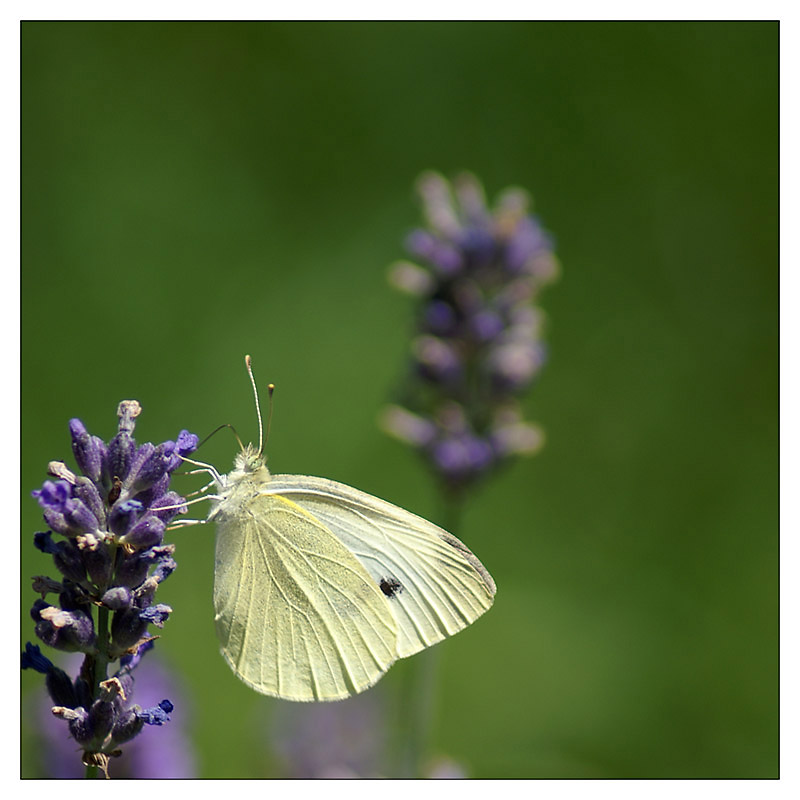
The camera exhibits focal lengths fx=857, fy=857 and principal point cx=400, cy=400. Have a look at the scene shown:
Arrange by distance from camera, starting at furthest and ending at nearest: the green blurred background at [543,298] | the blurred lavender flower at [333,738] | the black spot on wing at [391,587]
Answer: the green blurred background at [543,298] → the blurred lavender flower at [333,738] → the black spot on wing at [391,587]

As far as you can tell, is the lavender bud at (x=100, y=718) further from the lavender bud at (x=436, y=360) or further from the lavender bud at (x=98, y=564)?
the lavender bud at (x=436, y=360)

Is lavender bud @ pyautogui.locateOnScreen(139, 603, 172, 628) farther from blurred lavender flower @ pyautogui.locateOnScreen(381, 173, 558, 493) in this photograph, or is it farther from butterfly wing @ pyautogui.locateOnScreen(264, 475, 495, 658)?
blurred lavender flower @ pyautogui.locateOnScreen(381, 173, 558, 493)

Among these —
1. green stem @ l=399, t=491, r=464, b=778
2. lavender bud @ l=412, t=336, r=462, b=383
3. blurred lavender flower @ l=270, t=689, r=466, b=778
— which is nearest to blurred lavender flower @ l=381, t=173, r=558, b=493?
lavender bud @ l=412, t=336, r=462, b=383

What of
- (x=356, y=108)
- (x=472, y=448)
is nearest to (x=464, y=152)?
(x=356, y=108)

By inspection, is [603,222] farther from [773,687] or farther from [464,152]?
[773,687]

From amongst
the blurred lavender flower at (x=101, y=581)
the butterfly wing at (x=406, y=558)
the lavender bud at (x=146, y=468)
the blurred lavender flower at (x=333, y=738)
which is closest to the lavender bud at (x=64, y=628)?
the blurred lavender flower at (x=101, y=581)

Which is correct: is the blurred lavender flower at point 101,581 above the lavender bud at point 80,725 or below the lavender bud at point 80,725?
above
